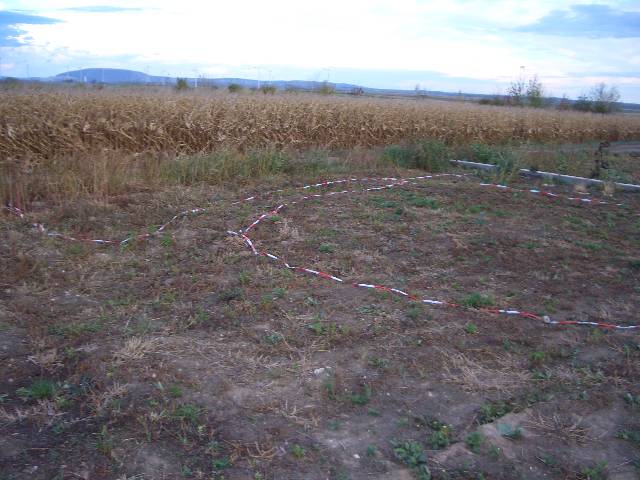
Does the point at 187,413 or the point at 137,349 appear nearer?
the point at 187,413

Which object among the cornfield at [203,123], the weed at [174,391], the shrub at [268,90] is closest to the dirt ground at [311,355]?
the weed at [174,391]

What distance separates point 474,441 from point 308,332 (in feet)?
5.30

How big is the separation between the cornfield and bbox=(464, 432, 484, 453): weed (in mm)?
8213

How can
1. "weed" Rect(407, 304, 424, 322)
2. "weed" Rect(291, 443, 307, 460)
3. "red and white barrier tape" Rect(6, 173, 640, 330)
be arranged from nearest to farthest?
"weed" Rect(291, 443, 307, 460), "weed" Rect(407, 304, 424, 322), "red and white barrier tape" Rect(6, 173, 640, 330)

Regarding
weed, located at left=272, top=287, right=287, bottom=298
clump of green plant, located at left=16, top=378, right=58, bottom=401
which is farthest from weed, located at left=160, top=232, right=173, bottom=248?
clump of green plant, located at left=16, top=378, right=58, bottom=401

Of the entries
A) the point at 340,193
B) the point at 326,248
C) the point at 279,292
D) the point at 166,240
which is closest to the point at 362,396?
the point at 279,292

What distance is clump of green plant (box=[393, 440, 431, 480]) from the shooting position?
3.17m

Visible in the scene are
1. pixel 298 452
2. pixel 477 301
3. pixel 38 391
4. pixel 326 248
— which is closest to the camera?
pixel 298 452

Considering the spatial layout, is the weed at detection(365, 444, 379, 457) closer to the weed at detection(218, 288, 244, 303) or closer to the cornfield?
the weed at detection(218, 288, 244, 303)

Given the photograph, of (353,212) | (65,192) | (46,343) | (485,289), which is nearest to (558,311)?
(485,289)

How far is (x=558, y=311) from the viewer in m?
5.32

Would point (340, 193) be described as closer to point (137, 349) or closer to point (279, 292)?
point (279, 292)

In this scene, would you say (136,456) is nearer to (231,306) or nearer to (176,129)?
(231,306)

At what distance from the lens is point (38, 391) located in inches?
146
